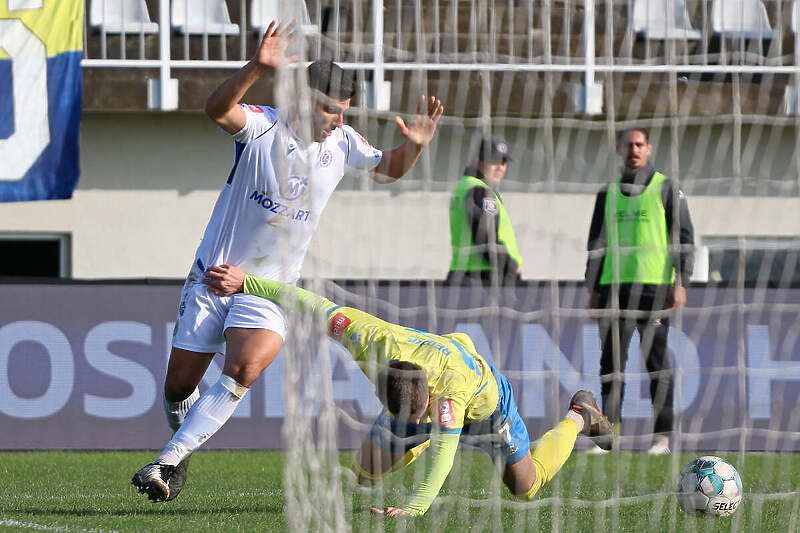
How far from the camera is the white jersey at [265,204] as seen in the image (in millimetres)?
5465

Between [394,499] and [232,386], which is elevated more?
[232,386]

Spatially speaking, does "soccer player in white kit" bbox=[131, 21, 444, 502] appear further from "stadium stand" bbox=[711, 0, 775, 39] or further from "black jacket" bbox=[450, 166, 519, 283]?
"stadium stand" bbox=[711, 0, 775, 39]

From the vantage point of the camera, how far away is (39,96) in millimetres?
10766

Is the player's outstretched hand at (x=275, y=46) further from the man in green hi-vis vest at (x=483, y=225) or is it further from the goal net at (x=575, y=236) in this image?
the man in green hi-vis vest at (x=483, y=225)

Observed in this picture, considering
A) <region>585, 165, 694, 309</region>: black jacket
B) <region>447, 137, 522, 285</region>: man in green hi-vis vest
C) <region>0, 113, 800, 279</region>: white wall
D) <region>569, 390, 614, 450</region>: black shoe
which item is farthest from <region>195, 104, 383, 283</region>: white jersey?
<region>0, 113, 800, 279</region>: white wall

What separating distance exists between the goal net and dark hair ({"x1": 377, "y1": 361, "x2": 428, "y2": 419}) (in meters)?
0.54

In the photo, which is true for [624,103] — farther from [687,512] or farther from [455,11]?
[687,512]

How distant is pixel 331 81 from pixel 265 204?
0.64 meters

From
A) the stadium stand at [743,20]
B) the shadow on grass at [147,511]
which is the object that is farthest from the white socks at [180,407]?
the stadium stand at [743,20]

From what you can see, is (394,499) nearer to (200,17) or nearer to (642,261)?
(642,261)

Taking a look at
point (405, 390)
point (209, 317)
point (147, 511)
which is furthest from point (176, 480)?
point (405, 390)

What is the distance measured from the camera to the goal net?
254 inches

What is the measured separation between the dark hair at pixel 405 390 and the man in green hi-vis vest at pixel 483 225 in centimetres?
289

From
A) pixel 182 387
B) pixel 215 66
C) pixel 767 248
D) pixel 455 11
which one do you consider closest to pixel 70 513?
pixel 182 387
